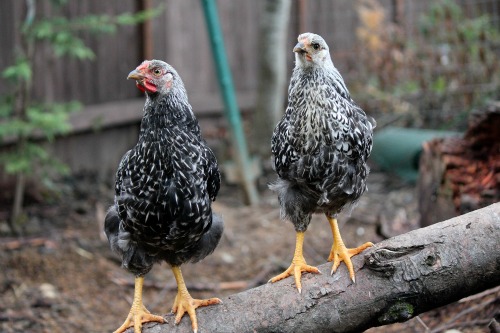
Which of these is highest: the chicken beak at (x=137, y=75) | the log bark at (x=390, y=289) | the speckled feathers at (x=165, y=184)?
the chicken beak at (x=137, y=75)

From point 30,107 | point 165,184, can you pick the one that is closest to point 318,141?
point 165,184

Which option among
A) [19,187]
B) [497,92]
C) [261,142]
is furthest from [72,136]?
[497,92]

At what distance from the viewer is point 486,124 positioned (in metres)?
4.50

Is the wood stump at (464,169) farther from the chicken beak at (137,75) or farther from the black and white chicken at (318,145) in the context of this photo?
the chicken beak at (137,75)

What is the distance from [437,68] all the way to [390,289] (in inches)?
252

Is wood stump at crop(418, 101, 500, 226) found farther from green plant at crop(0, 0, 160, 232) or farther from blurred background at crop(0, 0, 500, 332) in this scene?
green plant at crop(0, 0, 160, 232)

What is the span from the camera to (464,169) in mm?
4633

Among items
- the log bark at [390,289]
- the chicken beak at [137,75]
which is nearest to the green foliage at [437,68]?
the log bark at [390,289]

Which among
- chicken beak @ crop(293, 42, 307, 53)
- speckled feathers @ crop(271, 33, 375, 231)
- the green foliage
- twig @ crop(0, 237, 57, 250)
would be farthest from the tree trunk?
chicken beak @ crop(293, 42, 307, 53)

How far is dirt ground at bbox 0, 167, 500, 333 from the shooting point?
4441 mm

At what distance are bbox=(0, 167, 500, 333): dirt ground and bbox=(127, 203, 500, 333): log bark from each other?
75cm

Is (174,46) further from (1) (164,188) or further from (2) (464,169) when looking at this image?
(1) (164,188)

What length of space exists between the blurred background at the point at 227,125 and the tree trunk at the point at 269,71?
17 millimetres

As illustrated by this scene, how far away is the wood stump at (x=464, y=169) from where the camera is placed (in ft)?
14.2
